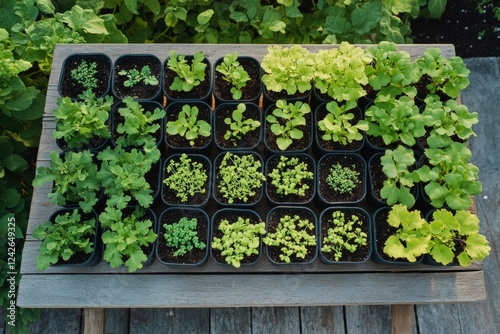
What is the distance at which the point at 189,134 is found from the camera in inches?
76.3

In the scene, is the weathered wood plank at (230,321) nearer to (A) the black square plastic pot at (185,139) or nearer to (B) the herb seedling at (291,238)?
(B) the herb seedling at (291,238)

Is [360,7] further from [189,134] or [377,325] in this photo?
[377,325]

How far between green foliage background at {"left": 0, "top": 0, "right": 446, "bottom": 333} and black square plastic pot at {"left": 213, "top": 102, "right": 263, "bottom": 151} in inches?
25.6

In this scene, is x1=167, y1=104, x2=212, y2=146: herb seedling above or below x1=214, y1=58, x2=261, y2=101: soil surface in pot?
below

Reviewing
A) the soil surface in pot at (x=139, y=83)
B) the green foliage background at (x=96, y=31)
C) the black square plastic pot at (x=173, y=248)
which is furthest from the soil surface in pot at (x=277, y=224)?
the green foliage background at (x=96, y=31)

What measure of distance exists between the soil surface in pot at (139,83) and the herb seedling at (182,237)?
1.94 ft

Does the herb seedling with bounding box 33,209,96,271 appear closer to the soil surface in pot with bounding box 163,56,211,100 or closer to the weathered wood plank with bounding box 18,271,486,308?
the weathered wood plank with bounding box 18,271,486,308

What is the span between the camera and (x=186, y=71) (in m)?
1.99

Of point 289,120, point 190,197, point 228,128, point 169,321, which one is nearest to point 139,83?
point 228,128

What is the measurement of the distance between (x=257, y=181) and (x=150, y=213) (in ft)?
1.51

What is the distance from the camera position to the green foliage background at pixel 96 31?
88.7 inches

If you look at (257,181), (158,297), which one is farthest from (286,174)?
(158,297)

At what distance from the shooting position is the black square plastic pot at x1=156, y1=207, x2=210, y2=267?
1895 millimetres

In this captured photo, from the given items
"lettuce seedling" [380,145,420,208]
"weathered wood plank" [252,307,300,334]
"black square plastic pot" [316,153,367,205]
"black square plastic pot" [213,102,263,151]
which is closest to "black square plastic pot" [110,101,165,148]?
"black square plastic pot" [213,102,263,151]
